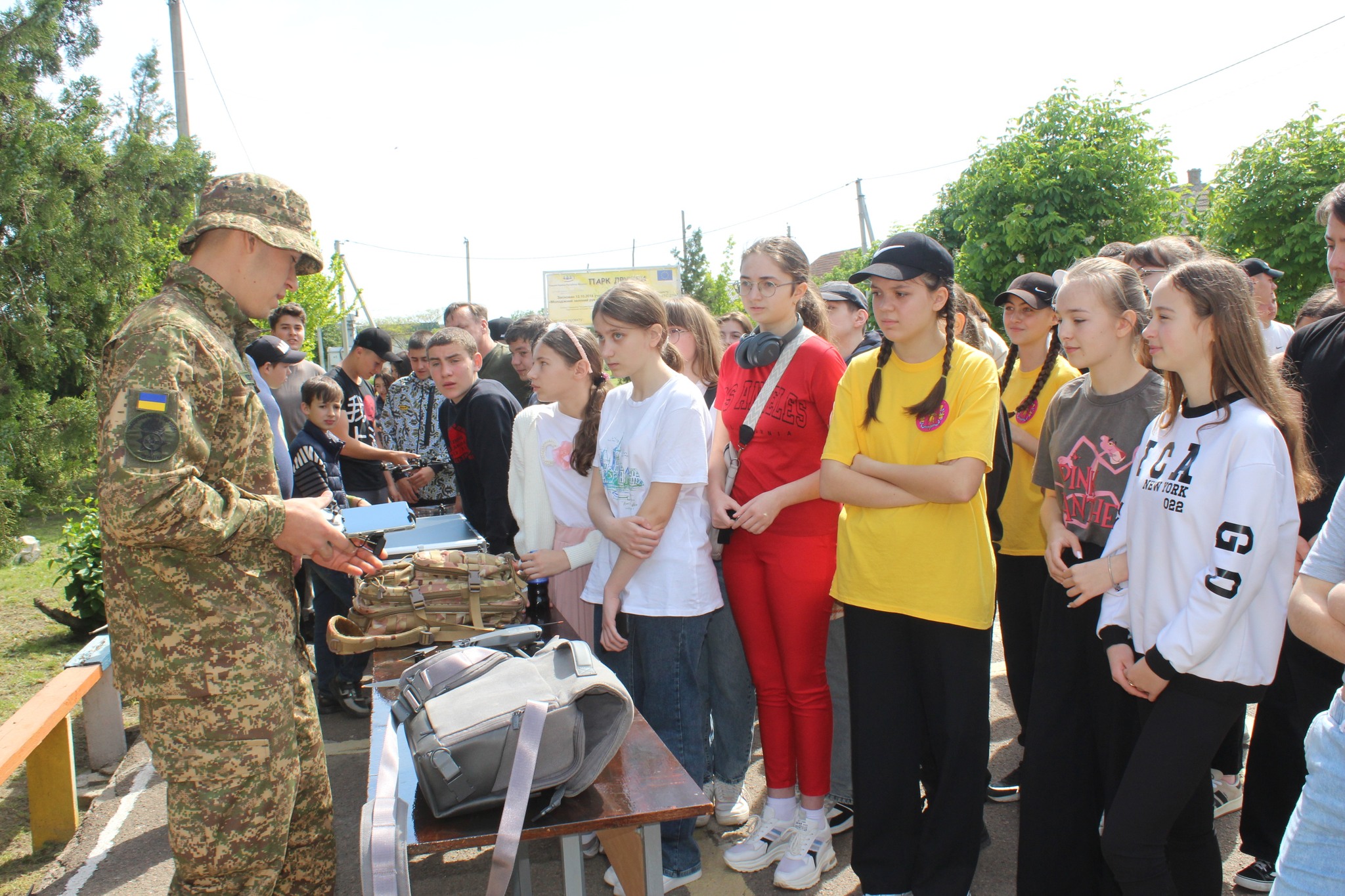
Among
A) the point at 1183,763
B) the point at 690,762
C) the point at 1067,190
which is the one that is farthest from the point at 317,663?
the point at 1067,190

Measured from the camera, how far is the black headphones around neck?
3.04 meters

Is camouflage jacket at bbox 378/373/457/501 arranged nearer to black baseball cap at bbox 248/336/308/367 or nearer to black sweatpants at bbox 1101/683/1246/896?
black baseball cap at bbox 248/336/308/367

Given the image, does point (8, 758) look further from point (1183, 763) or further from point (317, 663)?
point (1183, 763)

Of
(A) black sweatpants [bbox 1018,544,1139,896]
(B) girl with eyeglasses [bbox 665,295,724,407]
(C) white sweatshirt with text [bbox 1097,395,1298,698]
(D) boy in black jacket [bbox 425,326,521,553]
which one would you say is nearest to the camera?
(C) white sweatshirt with text [bbox 1097,395,1298,698]

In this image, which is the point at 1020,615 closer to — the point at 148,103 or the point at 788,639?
the point at 788,639

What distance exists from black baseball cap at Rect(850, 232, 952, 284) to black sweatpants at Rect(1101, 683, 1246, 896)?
52.3 inches

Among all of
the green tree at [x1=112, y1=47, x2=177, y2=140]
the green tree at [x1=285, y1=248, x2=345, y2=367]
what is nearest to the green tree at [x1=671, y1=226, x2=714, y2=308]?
the green tree at [x1=285, y1=248, x2=345, y2=367]

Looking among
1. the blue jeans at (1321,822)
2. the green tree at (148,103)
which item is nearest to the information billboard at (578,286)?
the green tree at (148,103)

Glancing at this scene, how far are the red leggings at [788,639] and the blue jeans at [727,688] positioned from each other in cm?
13

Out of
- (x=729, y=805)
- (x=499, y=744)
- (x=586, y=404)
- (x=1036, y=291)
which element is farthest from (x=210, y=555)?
(x=1036, y=291)

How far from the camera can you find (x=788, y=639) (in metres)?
2.93

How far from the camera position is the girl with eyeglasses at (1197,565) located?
1918 millimetres

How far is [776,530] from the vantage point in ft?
9.70

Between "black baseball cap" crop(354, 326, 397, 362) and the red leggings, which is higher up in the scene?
"black baseball cap" crop(354, 326, 397, 362)
